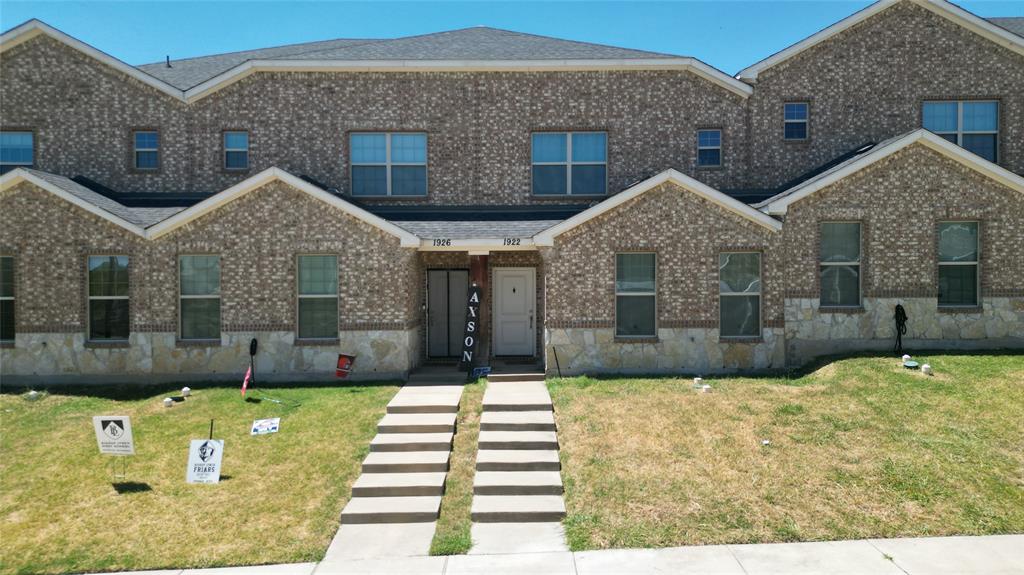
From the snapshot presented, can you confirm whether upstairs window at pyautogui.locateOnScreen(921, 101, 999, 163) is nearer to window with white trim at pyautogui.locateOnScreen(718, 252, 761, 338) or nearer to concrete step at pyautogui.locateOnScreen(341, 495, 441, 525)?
window with white trim at pyautogui.locateOnScreen(718, 252, 761, 338)

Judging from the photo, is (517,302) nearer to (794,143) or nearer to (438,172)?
(438,172)

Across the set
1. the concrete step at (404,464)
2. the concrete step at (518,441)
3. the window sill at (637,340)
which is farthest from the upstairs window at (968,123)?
the concrete step at (404,464)

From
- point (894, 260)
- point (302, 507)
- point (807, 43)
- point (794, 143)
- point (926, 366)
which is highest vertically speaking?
point (807, 43)

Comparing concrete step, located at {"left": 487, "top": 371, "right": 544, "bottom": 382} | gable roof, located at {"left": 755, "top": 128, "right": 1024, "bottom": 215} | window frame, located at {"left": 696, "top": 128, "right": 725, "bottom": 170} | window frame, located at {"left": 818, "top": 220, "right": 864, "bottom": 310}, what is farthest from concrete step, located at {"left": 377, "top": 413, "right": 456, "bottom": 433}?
window frame, located at {"left": 696, "top": 128, "right": 725, "bottom": 170}

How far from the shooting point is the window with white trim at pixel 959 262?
1321 cm

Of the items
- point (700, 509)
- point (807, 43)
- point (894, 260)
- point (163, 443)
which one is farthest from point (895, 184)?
point (163, 443)

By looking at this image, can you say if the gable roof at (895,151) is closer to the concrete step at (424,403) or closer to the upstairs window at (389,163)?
the concrete step at (424,403)

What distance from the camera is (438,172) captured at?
15.6 metres

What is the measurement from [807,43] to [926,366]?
354 inches

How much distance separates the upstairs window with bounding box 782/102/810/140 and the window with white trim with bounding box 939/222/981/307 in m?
4.23

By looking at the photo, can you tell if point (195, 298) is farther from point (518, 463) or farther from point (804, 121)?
point (804, 121)

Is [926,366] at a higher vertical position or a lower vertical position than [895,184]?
lower

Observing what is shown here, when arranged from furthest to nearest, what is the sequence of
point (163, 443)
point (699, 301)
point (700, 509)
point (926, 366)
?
1. point (699, 301)
2. point (926, 366)
3. point (163, 443)
4. point (700, 509)

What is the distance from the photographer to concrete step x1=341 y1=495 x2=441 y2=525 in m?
7.44
